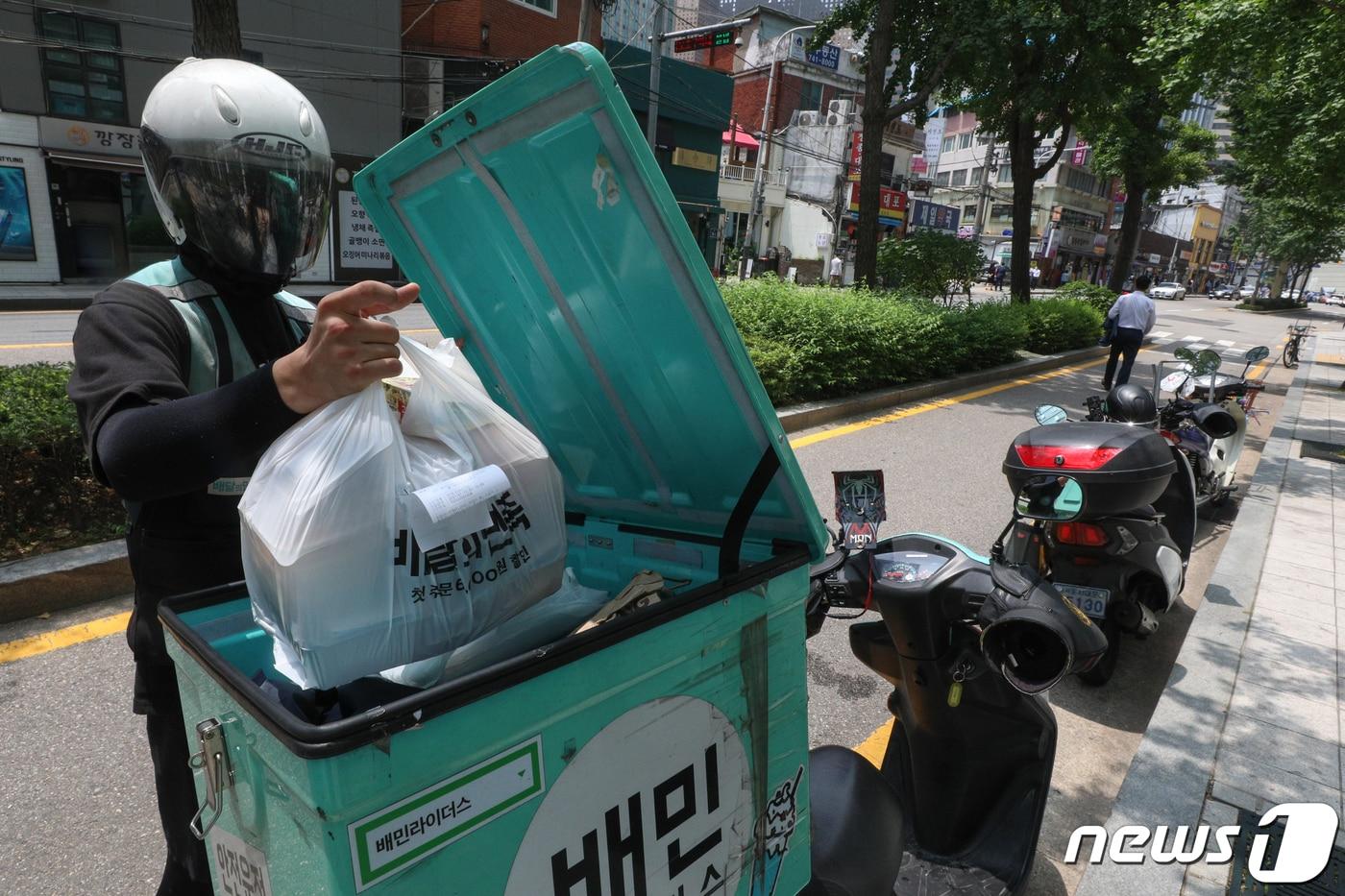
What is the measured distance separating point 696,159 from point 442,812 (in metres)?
31.3

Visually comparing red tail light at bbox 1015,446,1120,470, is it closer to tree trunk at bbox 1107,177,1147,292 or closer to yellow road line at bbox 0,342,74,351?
yellow road line at bbox 0,342,74,351

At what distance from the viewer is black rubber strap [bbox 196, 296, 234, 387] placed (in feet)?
4.42

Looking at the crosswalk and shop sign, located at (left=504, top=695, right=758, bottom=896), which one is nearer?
shop sign, located at (left=504, top=695, right=758, bottom=896)

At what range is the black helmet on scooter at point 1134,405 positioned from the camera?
4.43 m

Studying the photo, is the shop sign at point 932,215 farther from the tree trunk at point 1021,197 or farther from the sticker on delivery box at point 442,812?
the sticker on delivery box at point 442,812

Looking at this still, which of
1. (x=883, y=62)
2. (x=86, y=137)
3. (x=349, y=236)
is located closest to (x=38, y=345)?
(x=86, y=137)

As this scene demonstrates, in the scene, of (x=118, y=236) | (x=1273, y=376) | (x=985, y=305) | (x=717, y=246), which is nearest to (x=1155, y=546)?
(x=985, y=305)

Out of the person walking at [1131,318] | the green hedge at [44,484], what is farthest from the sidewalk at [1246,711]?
the person walking at [1131,318]

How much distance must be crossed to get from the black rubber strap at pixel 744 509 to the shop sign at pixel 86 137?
17779mm

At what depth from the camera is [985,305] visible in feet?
44.6

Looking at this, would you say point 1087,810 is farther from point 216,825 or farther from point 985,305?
point 985,305

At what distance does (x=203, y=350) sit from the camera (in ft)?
4.38

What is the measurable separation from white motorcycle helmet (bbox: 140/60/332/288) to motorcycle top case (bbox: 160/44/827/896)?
14 centimetres

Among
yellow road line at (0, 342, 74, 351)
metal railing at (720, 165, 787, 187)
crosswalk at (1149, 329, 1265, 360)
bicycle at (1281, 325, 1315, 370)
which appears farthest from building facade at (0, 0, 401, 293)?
bicycle at (1281, 325, 1315, 370)
